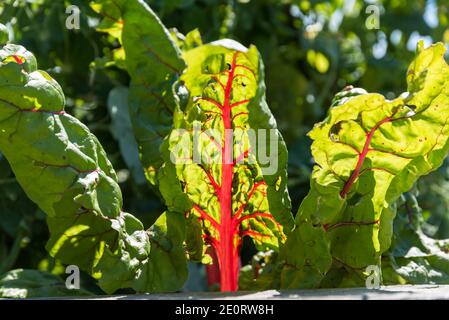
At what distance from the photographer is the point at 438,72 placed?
3.27 feet

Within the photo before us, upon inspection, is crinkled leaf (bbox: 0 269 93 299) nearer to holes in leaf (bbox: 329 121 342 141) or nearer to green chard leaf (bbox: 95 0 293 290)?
green chard leaf (bbox: 95 0 293 290)

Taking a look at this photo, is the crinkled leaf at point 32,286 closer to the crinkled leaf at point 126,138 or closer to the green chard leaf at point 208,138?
the green chard leaf at point 208,138

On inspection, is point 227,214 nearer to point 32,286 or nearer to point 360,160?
point 360,160

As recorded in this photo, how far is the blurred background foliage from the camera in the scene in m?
1.67

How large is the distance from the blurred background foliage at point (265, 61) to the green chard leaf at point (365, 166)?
458mm

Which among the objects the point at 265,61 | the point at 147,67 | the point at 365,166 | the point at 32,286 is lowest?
the point at 32,286

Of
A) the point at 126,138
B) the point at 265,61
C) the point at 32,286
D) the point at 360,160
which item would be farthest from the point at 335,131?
the point at 265,61

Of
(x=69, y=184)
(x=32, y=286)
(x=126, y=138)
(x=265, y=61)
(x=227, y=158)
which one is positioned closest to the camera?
(x=69, y=184)

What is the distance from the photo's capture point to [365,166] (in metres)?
1.05

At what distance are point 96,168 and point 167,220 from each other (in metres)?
0.15

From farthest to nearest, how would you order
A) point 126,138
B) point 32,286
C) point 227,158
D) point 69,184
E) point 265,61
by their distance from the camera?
point 265,61 < point 126,138 < point 32,286 < point 227,158 < point 69,184

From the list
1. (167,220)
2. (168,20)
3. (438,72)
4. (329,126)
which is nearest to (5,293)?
(167,220)

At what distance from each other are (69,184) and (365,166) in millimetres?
394

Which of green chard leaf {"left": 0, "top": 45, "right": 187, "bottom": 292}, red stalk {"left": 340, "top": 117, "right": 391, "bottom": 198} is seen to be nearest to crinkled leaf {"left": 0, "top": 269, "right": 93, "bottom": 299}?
Result: green chard leaf {"left": 0, "top": 45, "right": 187, "bottom": 292}
